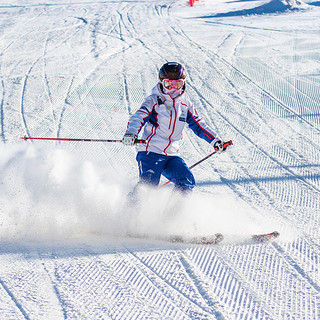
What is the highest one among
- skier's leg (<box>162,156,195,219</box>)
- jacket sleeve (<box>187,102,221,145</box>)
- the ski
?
jacket sleeve (<box>187,102,221,145</box>)

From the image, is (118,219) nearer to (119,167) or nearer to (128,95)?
(119,167)

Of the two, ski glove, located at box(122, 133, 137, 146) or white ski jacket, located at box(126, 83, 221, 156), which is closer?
ski glove, located at box(122, 133, 137, 146)

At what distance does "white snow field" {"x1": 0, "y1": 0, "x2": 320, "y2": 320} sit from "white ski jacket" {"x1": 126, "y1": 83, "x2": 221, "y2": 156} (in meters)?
0.52

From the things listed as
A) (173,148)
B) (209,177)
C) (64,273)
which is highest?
(173,148)

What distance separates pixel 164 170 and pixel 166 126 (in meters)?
0.47

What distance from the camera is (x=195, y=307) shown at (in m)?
3.26

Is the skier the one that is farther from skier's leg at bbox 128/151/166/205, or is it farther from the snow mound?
the snow mound

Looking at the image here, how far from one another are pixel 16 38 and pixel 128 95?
20.8ft

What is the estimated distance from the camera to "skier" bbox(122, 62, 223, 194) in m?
4.64

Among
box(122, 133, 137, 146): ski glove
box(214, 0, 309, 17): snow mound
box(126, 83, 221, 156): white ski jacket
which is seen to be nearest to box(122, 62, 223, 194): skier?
box(126, 83, 221, 156): white ski jacket

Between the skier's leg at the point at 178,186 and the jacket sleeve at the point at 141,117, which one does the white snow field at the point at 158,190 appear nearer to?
the skier's leg at the point at 178,186

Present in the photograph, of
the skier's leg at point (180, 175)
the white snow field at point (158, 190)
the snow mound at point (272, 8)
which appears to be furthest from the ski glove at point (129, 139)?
the snow mound at point (272, 8)

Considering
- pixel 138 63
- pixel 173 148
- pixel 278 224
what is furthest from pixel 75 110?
pixel 278 224

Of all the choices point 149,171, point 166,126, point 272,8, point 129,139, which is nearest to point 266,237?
point 149,171
